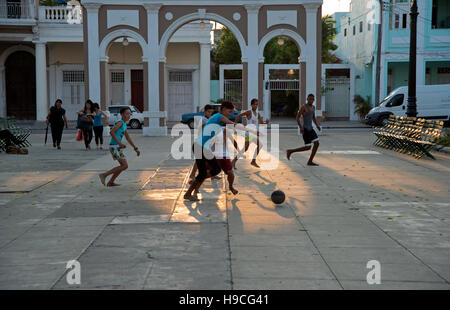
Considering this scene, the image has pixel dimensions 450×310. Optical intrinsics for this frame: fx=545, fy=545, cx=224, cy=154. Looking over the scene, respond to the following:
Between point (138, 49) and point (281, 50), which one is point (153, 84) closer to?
point (138, 49)

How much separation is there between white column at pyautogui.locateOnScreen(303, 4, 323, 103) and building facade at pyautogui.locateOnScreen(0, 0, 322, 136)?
4 centimetres

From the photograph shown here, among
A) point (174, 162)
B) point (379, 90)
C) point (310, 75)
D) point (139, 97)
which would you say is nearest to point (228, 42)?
point (139, 97)

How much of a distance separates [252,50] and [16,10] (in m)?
16.0

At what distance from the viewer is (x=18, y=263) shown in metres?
5.51

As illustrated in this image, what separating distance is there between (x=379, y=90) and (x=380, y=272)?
2888 cm

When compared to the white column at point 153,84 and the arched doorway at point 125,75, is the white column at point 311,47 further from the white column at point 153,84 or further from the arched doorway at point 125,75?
the arched doorway at point 125,75

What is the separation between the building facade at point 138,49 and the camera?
24.1 m

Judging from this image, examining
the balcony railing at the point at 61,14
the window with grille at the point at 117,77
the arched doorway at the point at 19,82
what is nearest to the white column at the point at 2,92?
the arched doorway at the point at 19,82

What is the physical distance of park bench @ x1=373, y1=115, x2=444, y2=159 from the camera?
1487cm

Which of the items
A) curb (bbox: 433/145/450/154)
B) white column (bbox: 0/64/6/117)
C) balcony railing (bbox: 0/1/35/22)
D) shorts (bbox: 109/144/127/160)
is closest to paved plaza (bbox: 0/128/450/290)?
shorts (bbox: 109/144/127/160)

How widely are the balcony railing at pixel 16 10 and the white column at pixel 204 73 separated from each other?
10196mm

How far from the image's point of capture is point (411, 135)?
634 inches
